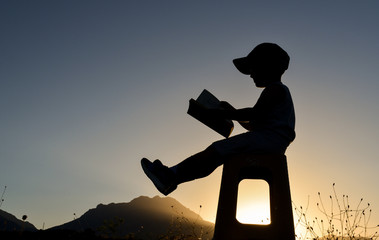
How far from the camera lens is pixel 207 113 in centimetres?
243

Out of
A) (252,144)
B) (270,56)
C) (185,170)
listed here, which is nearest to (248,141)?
(252,144)

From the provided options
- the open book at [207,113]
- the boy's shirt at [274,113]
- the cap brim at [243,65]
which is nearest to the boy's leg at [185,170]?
the open book at [207,113]

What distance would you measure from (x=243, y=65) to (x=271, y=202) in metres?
1.53

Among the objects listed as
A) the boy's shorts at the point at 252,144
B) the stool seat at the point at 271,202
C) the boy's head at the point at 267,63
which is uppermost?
the boy's head at the point at 267,63

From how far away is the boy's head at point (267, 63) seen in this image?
2695 millimetres

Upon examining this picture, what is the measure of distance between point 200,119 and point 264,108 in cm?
61

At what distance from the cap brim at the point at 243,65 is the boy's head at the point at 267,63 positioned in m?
0.10

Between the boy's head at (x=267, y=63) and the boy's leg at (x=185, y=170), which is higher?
the boy's head at (x=267, y=63)

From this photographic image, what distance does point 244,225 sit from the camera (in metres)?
2.03

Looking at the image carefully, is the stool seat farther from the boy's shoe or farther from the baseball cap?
the baseball cap

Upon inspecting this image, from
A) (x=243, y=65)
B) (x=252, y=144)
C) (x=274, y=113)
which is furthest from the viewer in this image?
(x=243, y=65)

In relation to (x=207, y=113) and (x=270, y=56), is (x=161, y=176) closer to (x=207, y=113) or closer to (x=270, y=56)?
(x=207, y=113)

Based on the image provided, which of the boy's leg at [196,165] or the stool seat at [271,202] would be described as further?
the boy's leg at [196,165]

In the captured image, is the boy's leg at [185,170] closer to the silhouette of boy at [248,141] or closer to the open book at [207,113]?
the silhouette of boy at [248,141]
